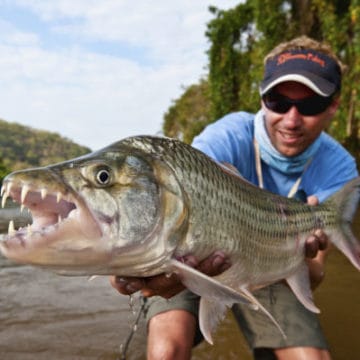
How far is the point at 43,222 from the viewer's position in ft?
5.64

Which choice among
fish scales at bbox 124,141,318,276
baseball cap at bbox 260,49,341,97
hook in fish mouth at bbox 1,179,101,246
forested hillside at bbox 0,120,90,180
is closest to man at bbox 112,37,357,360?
baseball cap at bbox 260,49,341,97

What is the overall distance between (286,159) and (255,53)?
63.7 feet

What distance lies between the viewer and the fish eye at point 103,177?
1765 mm

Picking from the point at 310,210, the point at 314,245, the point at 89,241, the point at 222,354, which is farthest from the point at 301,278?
the point at 89,241

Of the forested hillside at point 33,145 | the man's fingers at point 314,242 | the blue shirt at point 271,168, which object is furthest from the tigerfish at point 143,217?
the forested hillside at point 33,145

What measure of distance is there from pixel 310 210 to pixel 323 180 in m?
0.67

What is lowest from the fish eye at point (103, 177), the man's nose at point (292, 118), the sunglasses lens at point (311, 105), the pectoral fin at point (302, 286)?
the pectoral fin at point (302, 286)

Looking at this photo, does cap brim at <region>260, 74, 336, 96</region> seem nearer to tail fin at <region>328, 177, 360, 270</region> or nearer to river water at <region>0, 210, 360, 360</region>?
tail fin at <region>328, 177, 360, 270</region>

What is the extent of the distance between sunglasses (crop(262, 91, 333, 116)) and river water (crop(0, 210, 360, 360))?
5.62ft

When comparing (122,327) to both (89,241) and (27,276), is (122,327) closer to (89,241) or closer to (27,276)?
(27,276)

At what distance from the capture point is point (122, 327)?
166 inches

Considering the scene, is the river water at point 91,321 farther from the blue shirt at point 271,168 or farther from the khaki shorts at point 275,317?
the blue shirt at point 271,168

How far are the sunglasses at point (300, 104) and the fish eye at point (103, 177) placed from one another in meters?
1.90

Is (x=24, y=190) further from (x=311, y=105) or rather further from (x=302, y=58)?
(x=302, y=58)
